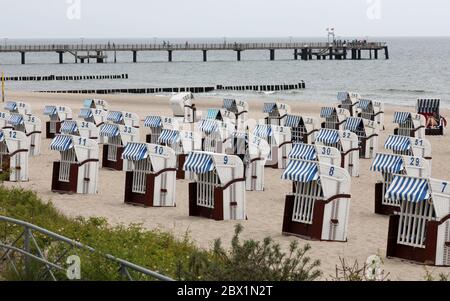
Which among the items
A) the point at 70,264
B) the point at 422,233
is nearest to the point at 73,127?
the point at 422,233

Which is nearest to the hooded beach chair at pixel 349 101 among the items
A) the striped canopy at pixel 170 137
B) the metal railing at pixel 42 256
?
the striped canopy at pixel 170 137

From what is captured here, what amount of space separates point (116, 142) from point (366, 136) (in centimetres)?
645

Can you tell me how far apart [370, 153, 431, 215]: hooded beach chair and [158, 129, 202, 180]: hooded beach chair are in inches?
209

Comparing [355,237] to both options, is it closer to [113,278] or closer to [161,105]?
[113,278]

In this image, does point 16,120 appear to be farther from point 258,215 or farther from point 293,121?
point 258,215

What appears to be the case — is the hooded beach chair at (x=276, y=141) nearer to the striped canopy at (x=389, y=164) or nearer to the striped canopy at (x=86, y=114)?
the striped canopy at (x=389, y=164)

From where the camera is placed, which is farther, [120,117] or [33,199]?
[120,117]

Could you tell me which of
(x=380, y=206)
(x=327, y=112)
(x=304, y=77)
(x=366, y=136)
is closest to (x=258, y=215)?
(x=380, y=206)

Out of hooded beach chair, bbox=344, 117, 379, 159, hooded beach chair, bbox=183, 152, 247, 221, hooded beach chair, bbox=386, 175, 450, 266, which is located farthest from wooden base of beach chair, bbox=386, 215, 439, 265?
hooded beach chair, bbox=344, 117, 379, 159

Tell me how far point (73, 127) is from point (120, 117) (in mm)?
3367

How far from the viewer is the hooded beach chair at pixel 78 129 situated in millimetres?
24755

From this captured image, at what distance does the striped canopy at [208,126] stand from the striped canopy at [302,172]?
7816 millimetres

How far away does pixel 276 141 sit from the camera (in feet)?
78.7
